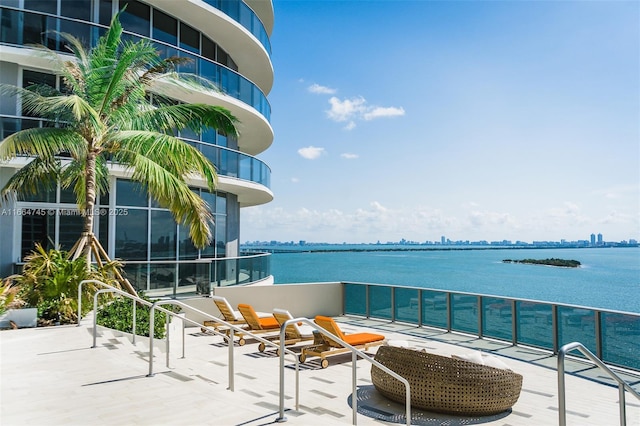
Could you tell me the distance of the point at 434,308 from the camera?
1571cm

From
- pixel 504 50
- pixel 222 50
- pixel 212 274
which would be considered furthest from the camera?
pixel 222 50

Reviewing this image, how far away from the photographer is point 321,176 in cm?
6062

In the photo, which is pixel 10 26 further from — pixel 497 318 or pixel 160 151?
pixel 497 318

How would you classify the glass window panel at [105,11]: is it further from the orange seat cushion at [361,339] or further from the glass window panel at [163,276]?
the orange seat cushion at [361,339]

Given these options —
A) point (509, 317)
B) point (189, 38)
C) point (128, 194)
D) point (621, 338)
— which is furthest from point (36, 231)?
point (621, 338)

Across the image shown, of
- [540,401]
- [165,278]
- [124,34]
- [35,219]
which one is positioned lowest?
[540,401]

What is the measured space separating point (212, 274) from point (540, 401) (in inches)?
420

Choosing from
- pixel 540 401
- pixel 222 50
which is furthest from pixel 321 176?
pixel 540 401

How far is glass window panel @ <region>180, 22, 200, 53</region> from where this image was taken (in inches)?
766

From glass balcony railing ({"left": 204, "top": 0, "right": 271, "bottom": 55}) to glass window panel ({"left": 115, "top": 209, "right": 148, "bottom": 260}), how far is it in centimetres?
846

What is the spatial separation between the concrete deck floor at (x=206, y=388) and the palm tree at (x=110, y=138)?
3406 millimetres

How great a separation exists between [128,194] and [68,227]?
2199 mm

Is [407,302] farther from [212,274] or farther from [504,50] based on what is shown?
[504,50]

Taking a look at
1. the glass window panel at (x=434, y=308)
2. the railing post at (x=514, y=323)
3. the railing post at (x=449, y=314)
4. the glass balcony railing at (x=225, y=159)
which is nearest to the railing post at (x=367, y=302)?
the glass window panel at (x=434, y=308)
